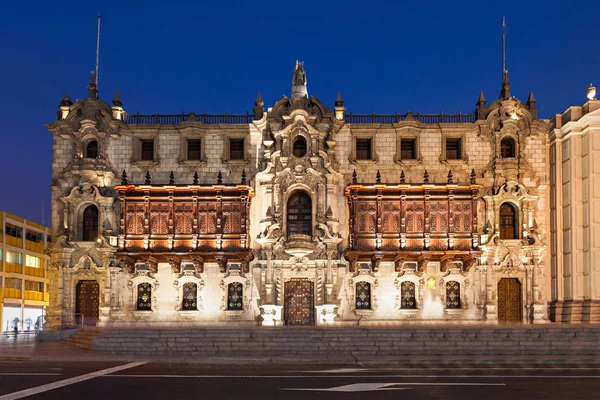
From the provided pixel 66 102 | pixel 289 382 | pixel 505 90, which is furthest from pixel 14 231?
pixel 289 382

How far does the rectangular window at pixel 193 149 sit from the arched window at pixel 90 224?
684 cm

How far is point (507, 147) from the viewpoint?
4103 cm

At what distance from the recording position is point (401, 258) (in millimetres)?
38562

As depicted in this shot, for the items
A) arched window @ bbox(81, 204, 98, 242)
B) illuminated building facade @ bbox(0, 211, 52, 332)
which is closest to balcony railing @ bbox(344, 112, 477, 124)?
arched window @ bbox(81, 204, 98, 242)

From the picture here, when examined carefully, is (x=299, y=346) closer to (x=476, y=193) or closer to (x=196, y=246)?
(x=196, y=246)

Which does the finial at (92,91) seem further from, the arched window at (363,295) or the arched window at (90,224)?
the arched window at (363,295)

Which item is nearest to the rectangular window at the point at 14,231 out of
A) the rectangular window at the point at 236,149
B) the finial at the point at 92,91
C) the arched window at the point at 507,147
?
the finial at the point at 92,91

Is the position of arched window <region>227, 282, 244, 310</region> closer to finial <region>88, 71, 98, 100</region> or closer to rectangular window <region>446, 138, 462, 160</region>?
finial <region>88, 71, 98, 100</region>

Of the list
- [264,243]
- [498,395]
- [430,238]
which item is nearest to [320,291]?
[264,243]

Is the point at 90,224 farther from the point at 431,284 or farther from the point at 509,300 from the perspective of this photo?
the point at 509,300

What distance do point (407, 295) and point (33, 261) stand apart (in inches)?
1989

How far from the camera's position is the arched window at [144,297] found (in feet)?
130

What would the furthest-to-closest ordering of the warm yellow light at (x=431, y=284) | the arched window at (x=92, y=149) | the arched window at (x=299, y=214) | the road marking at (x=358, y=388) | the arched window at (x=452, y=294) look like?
1. the arched window at (x=92, y=149)
2. the arched window at (x=299, y=214)
3. the arched window at (x=452, y=294)
4. the warm yellow light at (x=431, y=284)
5. the road marking at (x=358, y=388)

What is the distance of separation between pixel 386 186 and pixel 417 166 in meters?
3.32
